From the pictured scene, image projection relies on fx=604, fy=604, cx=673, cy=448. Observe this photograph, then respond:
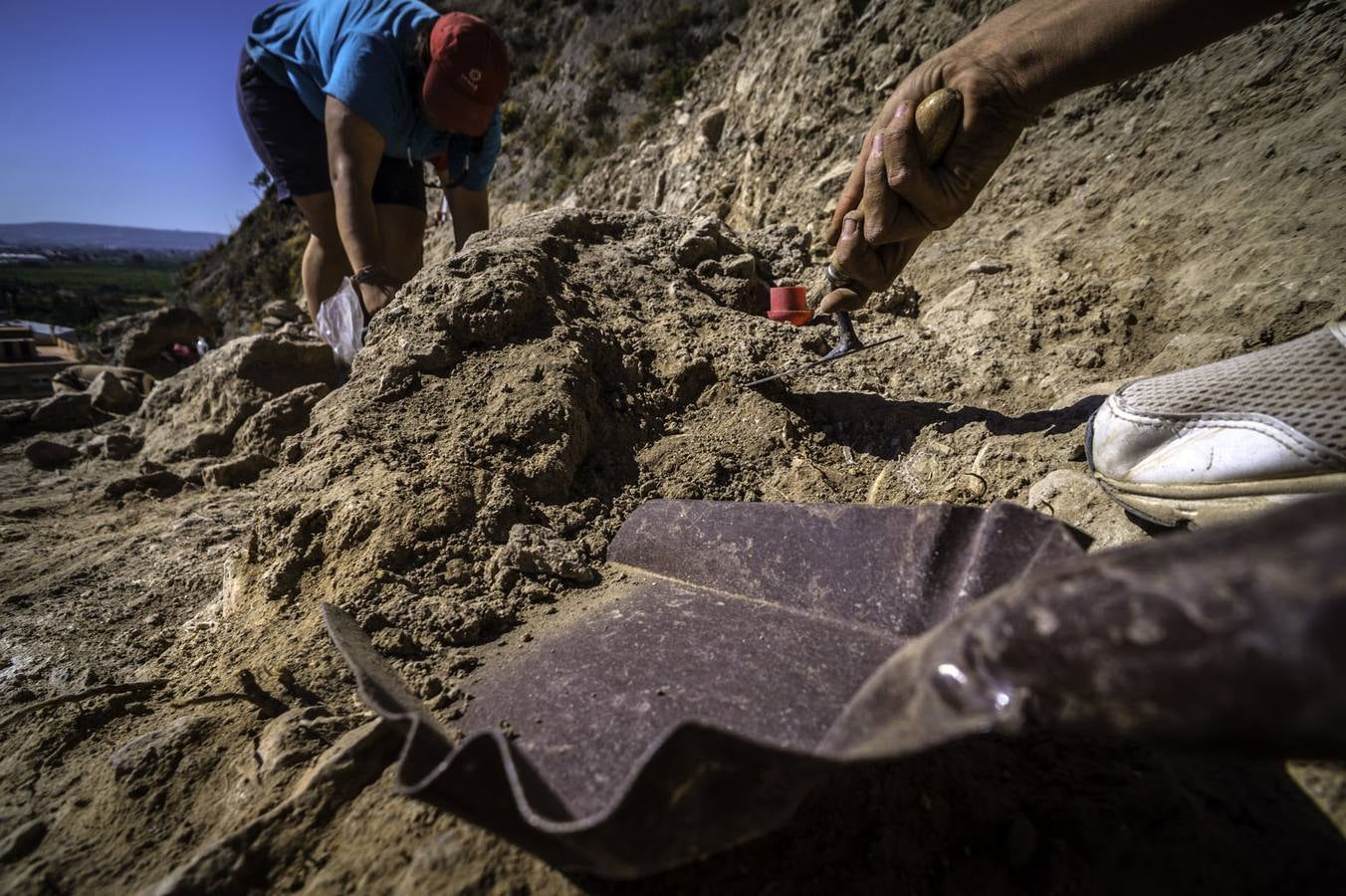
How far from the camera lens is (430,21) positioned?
284 cm

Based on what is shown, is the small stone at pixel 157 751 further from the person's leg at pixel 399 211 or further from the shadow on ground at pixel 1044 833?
the person's leg at pixel 399 211

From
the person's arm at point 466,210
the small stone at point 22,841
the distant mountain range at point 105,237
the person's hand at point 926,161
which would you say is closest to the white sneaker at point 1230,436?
the person's hand at point 926,161

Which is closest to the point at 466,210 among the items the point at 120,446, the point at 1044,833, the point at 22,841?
the point at 120,446

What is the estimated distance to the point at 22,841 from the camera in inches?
39.6

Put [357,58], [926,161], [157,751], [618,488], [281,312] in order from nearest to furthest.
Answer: [157,751]
[926,161]
[618,488]
[357,58]
[281,312]

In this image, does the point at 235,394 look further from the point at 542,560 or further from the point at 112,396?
the point at 542,560

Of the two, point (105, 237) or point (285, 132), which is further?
point (105, 237)

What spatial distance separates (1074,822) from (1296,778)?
327 millimetres

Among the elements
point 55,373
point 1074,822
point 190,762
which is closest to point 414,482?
point 190,762

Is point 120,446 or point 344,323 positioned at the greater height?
point 344,323

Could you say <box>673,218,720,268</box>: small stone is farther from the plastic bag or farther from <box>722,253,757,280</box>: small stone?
the plastic bag

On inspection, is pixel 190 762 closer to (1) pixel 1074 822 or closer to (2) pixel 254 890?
(2) pixel 254 890

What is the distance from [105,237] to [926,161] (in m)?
159

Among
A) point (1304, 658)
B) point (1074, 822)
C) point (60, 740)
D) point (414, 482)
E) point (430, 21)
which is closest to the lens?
point (1304, 658)
